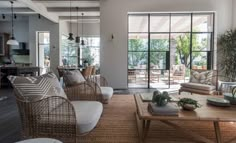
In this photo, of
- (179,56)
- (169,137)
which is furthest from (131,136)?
(179,56)

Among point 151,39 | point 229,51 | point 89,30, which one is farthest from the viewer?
point 89,30

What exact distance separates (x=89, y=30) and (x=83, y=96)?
360 inches

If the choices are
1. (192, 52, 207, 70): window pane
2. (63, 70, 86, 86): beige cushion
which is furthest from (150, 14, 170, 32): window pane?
(63, 70, 86, 86): beige cushion

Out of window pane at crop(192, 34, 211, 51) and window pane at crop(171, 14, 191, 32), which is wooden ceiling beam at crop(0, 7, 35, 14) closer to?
window pane at crop(171, 14, 191, 32)

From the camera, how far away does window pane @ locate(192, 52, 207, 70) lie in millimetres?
7828

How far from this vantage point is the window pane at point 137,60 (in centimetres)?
798

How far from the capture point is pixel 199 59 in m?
7.86

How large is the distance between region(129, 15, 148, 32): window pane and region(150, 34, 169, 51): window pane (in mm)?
470

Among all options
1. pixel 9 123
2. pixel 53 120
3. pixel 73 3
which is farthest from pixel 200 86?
pixel 73 3

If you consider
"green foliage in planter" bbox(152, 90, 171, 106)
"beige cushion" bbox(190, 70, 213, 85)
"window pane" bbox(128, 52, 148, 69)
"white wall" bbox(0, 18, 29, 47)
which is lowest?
"green foliage in planter" bbox(152, 90, 171, 106)

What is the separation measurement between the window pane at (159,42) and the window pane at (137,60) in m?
0.48

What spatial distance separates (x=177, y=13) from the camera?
7680 millimetres

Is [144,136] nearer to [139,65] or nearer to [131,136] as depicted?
[131,136]

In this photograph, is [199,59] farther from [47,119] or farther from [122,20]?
[47,119]
